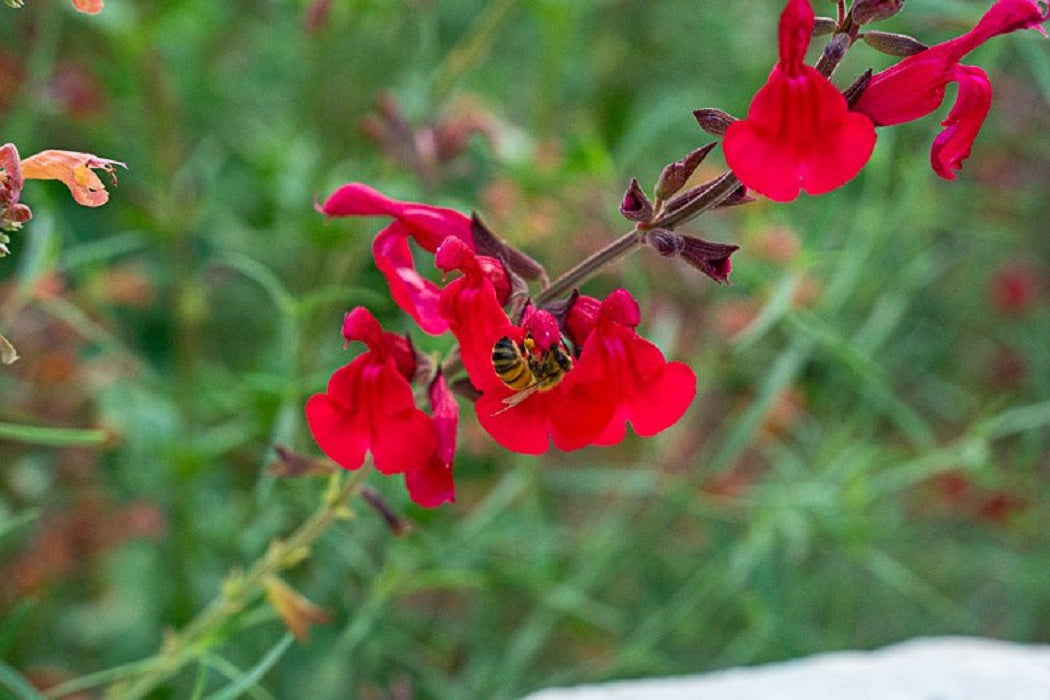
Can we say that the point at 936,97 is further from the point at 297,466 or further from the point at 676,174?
the point at 297,466

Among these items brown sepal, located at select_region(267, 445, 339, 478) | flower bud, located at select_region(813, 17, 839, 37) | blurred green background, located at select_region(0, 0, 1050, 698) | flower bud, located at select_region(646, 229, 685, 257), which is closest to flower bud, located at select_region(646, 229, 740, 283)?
flower bud, located at select_region(646, 229, 685, 257)

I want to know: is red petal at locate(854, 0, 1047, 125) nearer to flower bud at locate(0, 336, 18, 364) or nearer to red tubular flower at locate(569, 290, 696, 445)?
red tubular flower at locate(569, 290, 696, 445)

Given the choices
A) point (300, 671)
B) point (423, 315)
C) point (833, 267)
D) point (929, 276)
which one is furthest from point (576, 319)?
point (929, 276)

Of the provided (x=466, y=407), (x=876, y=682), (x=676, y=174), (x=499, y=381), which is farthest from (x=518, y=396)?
(x=466, y=407)

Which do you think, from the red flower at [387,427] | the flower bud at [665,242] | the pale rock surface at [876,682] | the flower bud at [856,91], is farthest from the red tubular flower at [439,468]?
the pale rock surface at [876,682]

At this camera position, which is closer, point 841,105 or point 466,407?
point 841,105
